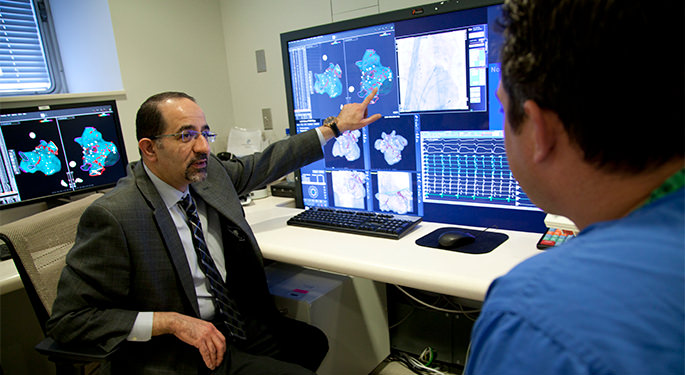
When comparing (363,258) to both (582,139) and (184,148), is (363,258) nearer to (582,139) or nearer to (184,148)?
(184,148)

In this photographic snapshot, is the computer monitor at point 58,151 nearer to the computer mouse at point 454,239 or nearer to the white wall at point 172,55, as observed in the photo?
the white wall at point 172,55

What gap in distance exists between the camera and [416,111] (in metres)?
1.55

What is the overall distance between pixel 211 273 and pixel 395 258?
1.99ft

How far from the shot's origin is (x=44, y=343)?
1.23 m

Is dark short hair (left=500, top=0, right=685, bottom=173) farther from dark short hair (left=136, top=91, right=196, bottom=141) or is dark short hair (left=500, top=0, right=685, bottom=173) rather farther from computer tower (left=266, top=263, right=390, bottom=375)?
computer tower (left=266, top=263, right=390, bottom=375)

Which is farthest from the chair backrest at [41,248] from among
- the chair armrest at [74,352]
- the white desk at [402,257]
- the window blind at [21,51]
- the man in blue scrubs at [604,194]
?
the window blind at [21,51]

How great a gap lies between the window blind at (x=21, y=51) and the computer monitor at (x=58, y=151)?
0.76 m

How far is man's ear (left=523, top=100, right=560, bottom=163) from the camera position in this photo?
0.49 metres

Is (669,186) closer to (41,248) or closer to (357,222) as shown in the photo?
(357,222)

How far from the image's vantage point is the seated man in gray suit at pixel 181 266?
121 centimetres

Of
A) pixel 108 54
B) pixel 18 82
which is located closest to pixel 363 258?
pixel 108 54

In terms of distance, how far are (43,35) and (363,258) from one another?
8.09 feet

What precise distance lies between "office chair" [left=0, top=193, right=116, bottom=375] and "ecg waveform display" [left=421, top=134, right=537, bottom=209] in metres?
1.15

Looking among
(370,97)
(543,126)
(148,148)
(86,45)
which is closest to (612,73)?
(543,126)
